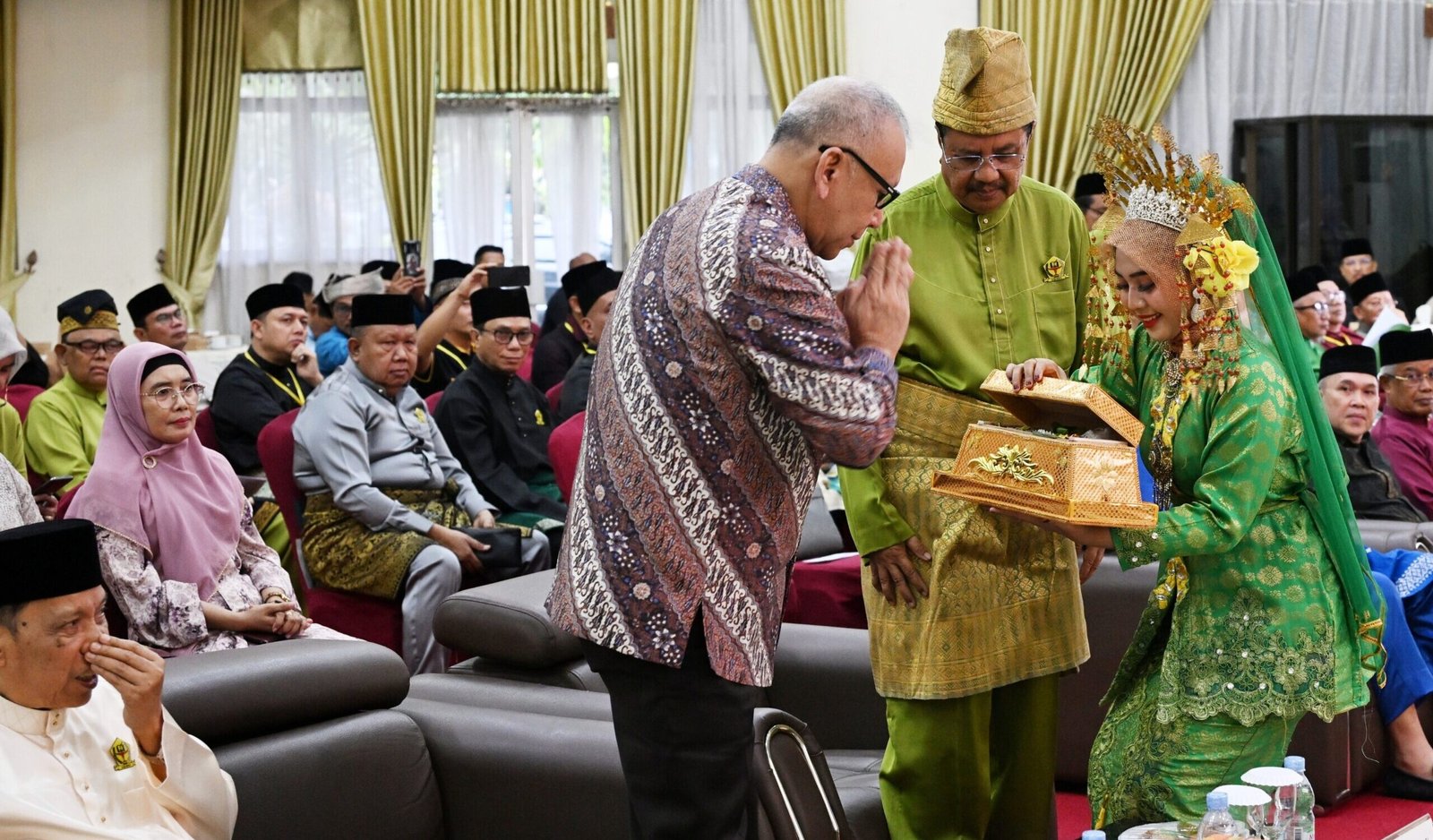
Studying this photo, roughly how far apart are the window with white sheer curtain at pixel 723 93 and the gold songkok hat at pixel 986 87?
7514 millimetres

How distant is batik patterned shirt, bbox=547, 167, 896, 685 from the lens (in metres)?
1.85

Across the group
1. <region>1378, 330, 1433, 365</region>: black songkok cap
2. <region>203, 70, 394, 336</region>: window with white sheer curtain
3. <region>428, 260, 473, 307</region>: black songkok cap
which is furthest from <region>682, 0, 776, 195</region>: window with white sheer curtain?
<region>1378, 330, 1433, 365</region>: black songkok cap

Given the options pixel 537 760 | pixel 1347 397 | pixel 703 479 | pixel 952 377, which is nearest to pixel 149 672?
pixel 537 760

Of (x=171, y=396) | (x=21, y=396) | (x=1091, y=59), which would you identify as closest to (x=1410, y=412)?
(x=171, y=396)

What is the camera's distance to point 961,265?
268cm

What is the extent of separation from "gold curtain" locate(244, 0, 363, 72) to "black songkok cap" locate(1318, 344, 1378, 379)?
6769 millimetres

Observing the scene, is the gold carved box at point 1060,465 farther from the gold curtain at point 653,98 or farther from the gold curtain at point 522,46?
the gold curtain at point 522,46

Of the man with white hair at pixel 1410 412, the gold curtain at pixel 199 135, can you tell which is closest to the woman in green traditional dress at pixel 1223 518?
the man with white hair at pixel 1410 412

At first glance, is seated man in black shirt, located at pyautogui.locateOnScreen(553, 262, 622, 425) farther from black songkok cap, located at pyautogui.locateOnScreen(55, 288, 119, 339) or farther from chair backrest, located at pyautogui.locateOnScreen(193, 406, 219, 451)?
black songkok cap, located at pyautogui.locateOnScreen(55, 288, 119, 339)

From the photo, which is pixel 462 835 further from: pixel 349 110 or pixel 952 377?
pixel 349 110

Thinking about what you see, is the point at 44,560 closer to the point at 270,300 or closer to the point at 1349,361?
the point at 270,300

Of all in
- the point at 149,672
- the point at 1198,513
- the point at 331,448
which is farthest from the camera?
the point at 331,448

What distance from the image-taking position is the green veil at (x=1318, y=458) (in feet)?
8.05

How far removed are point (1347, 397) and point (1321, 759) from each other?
1615mm
